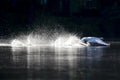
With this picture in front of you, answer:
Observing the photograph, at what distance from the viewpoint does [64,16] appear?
213 ft

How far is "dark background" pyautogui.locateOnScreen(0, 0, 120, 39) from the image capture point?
58062mm

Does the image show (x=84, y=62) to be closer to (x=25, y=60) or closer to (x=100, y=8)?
(x=25, y=60)

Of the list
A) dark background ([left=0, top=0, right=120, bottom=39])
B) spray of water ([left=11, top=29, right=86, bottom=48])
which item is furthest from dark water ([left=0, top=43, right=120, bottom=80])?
dark background ([left=0, top=0, right=120, bottom=39])

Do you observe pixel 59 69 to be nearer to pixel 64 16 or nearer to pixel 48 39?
pixel 48 39

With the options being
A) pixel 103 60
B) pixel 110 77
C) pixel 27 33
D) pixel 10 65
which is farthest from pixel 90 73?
pixel 27 33

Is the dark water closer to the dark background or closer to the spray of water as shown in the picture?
the spray of water

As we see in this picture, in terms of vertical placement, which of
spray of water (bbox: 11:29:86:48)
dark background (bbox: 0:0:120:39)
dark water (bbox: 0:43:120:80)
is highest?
dark background (bbox: 0:0:120:39)

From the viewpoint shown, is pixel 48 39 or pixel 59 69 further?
pixel 48 39

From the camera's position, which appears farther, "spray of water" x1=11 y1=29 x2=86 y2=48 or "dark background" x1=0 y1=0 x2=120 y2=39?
"dark background" x1=0 y1=0 x2=120 y2=39

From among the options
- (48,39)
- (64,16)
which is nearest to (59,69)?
(48,39)

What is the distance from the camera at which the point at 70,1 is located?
6944 centimetres

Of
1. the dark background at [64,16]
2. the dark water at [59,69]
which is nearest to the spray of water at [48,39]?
the dark background at [64,16]

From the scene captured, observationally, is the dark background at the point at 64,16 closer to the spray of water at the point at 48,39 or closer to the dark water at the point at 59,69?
the spray of water at the point at 48,39

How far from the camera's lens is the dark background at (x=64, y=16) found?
5806cm
